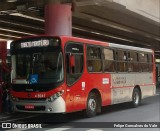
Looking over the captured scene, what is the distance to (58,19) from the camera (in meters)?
18.6

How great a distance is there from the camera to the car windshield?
12445mm

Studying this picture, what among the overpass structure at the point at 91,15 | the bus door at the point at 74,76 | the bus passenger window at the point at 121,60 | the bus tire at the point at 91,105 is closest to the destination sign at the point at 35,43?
the bus door at the point at 74,76

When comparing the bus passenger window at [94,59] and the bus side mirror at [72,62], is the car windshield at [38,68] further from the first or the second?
the bus passenger window at [94,59]

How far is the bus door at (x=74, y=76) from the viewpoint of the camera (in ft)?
41.8

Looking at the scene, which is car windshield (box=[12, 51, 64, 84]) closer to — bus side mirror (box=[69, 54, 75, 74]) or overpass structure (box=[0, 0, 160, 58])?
bus side mirror (box=[69, 54, 75, 74])

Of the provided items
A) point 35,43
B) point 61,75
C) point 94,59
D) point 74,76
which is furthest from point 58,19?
point 61,75

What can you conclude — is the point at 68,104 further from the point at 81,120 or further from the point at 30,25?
the point at 30,25

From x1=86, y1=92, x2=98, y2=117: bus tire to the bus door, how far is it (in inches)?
22.9

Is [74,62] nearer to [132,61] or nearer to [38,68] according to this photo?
[38,68]

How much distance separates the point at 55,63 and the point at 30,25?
61.4 feet

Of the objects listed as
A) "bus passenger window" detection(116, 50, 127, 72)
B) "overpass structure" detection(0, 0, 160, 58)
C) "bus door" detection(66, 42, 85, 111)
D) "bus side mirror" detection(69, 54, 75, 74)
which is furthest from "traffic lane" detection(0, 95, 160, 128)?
"overpass structure" detection(0, 0, 160, 58)

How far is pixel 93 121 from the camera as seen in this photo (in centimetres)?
1311

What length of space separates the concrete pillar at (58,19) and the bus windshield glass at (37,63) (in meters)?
5.36

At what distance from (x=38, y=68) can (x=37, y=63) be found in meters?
0.21
